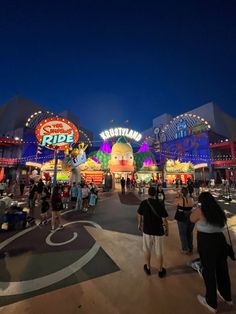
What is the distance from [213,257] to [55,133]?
13.1m

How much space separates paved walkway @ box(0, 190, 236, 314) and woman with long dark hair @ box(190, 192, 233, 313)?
166 millimetres

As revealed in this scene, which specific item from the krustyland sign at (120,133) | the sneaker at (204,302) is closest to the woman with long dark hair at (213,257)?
the sneaker at (204,302)

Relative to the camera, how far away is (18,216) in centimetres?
579

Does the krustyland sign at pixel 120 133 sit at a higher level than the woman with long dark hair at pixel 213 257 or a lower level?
higher

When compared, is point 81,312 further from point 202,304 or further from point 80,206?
point 80,206

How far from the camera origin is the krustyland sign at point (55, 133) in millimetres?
12648

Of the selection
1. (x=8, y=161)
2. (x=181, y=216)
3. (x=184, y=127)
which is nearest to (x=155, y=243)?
(x=181, y=216)

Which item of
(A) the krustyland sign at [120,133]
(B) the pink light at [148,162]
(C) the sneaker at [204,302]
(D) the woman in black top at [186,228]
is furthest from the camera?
(B) the pink light at [148,162]

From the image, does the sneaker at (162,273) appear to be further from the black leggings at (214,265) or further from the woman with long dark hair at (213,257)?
the black leggings at (214,265)

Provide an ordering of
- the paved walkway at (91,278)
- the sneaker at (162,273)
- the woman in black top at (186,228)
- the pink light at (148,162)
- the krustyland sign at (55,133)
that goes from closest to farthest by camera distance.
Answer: the paved walkway at (91,278), the sneaker at (162,273), the woman in black top at (186,228), the krustyland sign at (55,133), the pink light at (148,162)

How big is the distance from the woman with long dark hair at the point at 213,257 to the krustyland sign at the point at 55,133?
482 inches

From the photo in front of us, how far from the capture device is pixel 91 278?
112 inches

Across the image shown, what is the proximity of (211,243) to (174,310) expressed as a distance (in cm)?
107

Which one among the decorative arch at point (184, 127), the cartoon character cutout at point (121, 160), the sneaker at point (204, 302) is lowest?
the sneaker at point (204, 302)
